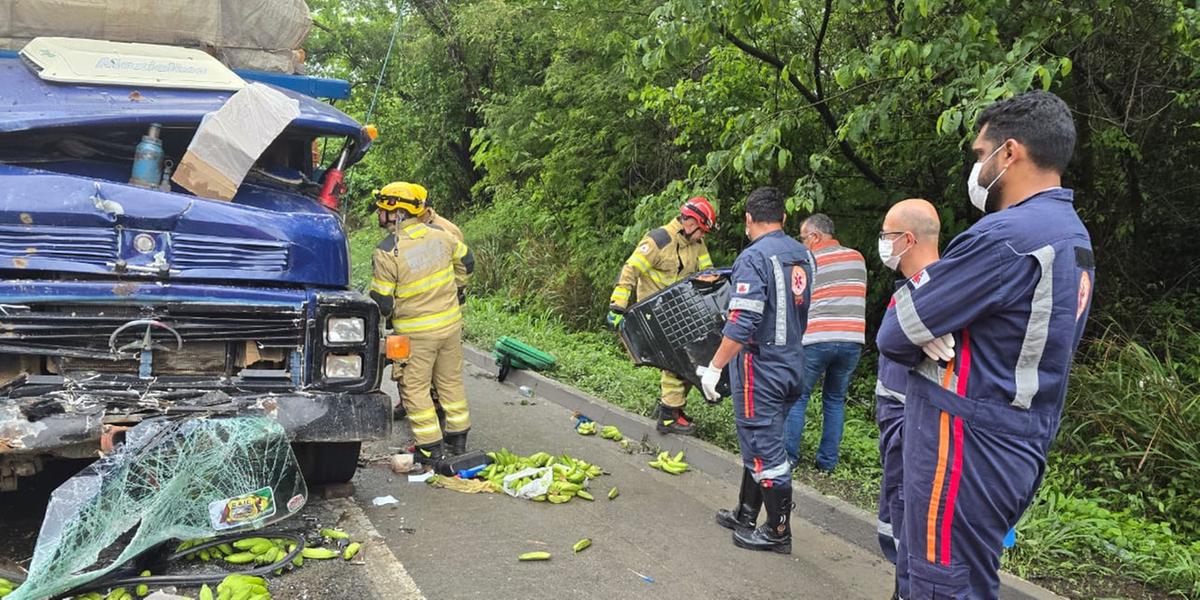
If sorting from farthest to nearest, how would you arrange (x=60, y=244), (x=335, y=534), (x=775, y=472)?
(x=775, y=472), (x=335, y=534), (x=60, y=244)


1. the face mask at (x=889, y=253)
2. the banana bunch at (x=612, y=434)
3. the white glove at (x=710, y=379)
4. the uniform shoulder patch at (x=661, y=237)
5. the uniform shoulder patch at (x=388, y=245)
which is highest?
the face mask at (x=889, y=253)

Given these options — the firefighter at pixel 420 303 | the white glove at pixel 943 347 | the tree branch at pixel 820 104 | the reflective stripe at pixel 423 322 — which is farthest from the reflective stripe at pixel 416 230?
the white glove at pixel 943 347

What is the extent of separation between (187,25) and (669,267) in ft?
11.8

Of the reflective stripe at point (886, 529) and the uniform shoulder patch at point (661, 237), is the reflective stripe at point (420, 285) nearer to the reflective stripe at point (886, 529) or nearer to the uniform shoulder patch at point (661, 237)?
the uniform shoulder patch at point (661, 237)

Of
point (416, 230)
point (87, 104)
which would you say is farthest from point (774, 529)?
point (87, 104)

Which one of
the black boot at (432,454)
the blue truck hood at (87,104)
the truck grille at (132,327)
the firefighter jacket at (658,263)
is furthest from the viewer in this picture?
the firefighter jacket at (658,263)

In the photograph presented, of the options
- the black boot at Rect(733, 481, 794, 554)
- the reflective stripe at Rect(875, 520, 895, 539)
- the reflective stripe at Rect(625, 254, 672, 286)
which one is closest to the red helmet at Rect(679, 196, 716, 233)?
the reflective stripe at Rect(625, 254, 672, 286)

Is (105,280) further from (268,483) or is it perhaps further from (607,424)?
(607,424)

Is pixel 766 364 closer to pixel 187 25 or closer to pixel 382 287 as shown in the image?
pixel 382 287

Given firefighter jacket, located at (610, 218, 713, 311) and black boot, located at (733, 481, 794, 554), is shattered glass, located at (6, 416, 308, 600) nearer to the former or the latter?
black boot, located at (733, 481, 794, 554)

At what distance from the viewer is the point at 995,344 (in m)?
2.28

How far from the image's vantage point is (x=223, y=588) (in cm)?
326

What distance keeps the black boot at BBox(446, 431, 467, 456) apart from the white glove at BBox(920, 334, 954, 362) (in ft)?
11.7

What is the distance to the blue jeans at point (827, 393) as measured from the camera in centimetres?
496
